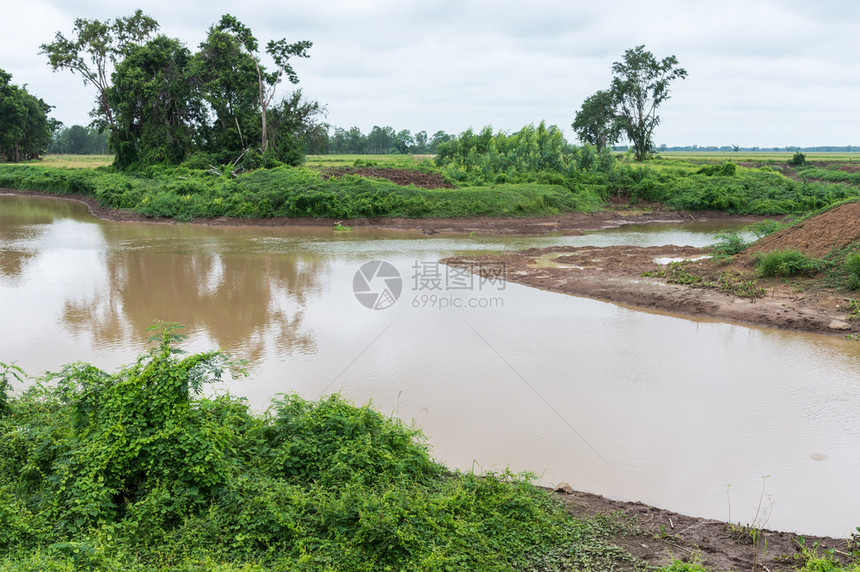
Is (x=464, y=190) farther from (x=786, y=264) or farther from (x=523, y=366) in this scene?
(x=523, y=366)

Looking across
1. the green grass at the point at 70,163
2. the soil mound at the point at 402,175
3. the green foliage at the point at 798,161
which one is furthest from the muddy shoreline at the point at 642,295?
the green foliage at the point at 798,161

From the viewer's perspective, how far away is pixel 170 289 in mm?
12805

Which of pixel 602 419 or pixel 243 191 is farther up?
pixel 243 191

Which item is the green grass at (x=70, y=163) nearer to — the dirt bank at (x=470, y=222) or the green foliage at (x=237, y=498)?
the dirt bank at (x=470, y=222)

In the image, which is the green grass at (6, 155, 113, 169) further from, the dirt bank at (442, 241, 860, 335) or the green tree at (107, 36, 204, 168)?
the dirt bank at (442, 241, 860, 335)

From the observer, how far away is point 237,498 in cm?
440

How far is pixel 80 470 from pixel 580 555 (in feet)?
11.6

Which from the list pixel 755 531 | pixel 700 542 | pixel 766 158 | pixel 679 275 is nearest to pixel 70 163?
pixel 679 275

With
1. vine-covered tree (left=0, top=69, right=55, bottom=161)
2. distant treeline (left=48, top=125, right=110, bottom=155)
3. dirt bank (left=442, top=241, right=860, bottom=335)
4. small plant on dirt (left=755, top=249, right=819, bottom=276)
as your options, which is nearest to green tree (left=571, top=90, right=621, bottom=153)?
dirt bank (left=442, top=241, right=860, bottom=335)

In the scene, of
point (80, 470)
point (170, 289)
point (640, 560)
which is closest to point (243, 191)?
point (170, 289)

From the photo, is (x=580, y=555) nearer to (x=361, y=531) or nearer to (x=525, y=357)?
(x=361, y=531)

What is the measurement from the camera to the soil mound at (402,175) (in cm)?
2709

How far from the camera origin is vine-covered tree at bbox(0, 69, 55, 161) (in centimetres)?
4291

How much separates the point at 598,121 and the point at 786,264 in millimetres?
34089
